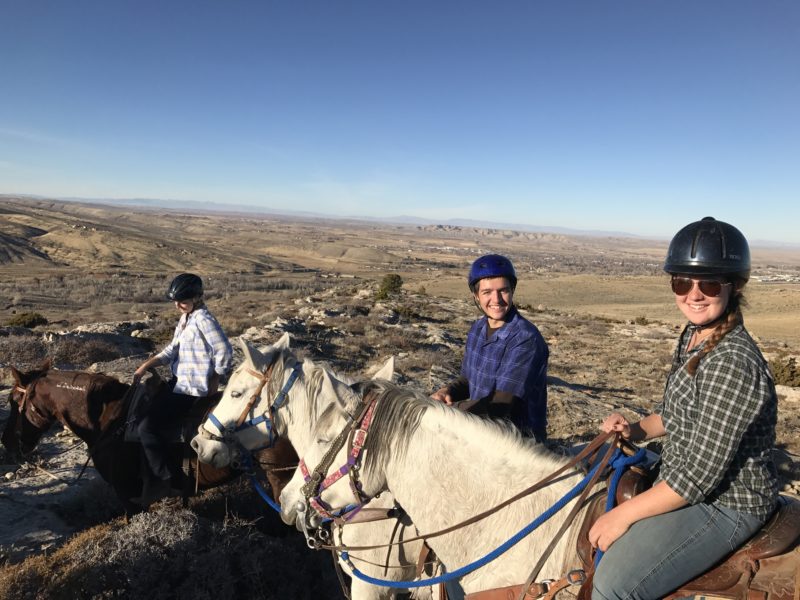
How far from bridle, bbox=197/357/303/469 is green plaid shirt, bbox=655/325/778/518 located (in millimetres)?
2493

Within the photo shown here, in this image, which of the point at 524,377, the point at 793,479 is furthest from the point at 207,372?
the point at 793,479

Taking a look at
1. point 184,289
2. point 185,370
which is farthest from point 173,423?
point 184,289

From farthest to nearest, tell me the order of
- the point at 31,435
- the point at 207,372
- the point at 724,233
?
the point at 31,435 → the point at 207,372 → the point at 724,233

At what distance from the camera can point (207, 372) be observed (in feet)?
15.6

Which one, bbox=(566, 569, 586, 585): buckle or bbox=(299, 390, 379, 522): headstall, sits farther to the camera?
bbox=(299, 390, 379, 522): headstall

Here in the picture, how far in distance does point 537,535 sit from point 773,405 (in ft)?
4.33

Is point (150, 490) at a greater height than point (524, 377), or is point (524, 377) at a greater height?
point (524, 377)

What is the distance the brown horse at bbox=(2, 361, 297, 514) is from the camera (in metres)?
4.95

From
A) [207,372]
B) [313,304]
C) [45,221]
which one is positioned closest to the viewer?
[207,372]

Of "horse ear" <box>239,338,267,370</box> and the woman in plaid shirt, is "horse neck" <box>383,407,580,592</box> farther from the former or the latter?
the woman in plaid shirt

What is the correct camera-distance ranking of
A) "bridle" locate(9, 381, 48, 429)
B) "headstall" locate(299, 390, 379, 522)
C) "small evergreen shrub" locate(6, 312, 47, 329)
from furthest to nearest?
"small evergreen shrub" locate(6, 312, 47, 329) → "bridle" locate(9, 381, 48, 429) → "headstall" locate(299, 390, 379, 522)

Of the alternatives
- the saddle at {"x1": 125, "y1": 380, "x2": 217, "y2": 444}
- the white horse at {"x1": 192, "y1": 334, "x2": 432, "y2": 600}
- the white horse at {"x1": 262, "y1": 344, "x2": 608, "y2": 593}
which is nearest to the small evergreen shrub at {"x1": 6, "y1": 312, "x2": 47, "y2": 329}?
the saddle at {"x1": 125, "y1": 380, "x2": 217, "y2": 444}

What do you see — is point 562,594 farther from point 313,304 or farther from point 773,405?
point 313,304

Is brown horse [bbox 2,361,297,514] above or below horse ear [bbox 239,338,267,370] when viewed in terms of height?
below
